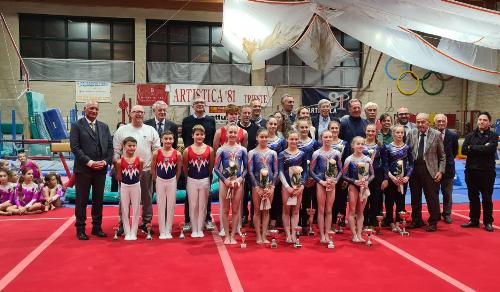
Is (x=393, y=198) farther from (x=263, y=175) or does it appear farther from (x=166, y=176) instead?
(x=166, y=176)

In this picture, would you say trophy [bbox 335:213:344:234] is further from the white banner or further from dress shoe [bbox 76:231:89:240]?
the white banner

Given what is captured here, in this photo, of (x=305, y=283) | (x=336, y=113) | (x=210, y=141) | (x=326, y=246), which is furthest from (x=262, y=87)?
(x=305, y=283)

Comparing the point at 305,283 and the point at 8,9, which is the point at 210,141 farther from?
the point at 8,9

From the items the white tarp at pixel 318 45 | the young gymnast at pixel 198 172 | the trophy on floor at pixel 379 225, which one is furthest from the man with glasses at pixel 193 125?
the white tarp at pixel 318 45

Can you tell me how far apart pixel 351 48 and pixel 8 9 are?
1453 centimetres

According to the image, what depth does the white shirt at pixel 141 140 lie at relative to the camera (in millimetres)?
5711

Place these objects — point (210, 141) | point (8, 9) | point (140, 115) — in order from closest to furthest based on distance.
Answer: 1. point (140, 115)
2. point (210, 141)
3. point (8, 9)

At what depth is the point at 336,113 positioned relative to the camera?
1869 cm

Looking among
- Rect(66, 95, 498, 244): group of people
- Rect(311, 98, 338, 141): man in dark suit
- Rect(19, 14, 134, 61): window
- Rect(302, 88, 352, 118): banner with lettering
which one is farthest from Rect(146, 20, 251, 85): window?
Rect(66, 95, 498, 244): group of people

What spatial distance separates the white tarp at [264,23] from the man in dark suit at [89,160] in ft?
16.1

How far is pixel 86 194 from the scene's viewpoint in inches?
220

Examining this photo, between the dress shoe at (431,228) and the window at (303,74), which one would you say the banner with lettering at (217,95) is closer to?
the window at (303,74)

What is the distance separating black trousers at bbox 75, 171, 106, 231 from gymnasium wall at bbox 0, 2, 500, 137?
1242 centimetres

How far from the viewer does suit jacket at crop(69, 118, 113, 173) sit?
5449 millimetres
